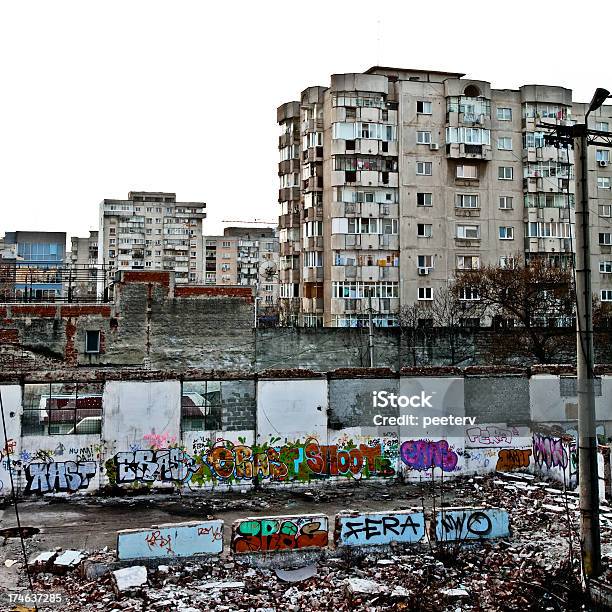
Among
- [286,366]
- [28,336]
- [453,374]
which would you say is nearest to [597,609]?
[453,374]

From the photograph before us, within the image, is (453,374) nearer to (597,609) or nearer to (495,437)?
(495,437)

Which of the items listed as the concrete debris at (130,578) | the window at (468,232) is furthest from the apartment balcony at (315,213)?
the concrete debris at (130,578)

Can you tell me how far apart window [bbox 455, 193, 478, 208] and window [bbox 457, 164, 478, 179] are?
3.96 feet

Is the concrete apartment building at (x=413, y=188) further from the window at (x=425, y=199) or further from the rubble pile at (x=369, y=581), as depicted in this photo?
the rubble pile at (x=369, y=581)

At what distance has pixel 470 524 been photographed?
12.8m

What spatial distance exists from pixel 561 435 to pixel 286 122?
35171mm

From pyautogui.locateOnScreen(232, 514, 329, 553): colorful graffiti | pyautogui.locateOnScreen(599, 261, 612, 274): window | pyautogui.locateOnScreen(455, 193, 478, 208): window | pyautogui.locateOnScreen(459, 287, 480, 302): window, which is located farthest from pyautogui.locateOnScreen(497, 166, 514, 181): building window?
pyautogui.locateOnScreen(232, 514, 329, 553): colorful graffiti

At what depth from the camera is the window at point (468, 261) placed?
148 feet

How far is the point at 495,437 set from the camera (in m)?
19.3

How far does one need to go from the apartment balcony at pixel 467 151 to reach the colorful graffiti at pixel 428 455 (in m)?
28.9

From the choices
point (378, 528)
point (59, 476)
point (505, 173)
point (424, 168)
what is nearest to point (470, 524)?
point (378, 528)

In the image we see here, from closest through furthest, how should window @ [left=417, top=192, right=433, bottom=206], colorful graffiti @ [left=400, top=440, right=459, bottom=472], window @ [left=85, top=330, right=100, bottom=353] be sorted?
colorful graffiti @ [left=400, top=440, right=459, bottom=472]
window @ [left=85, top=330, right=100, bottom=353]
window @ [left=417, top=192, right=433, bottom=206]

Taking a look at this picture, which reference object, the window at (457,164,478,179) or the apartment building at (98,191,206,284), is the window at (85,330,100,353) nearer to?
the window at (457,164,478,179)

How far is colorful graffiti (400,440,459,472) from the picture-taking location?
738 inches
